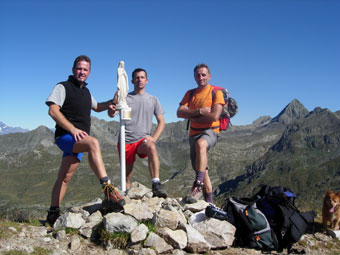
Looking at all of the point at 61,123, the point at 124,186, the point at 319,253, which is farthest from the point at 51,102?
the point at 319,253

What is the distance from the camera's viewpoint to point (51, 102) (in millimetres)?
6504

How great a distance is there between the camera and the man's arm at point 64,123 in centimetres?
639

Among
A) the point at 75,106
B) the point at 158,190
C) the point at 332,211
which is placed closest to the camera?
the point at 75,106

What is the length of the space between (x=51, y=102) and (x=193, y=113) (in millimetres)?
3723

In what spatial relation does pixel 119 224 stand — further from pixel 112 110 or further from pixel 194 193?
pixel 112 110

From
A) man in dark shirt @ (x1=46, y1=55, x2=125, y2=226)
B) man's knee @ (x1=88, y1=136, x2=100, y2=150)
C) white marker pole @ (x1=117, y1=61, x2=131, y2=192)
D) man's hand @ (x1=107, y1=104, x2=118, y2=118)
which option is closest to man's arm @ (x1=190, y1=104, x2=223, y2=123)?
white marker pole @ (x1=117, y1=61, x2=131, y2=192)

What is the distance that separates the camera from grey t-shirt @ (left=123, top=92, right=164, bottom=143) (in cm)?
834

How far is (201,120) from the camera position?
8.30 meters

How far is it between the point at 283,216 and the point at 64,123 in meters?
5.28

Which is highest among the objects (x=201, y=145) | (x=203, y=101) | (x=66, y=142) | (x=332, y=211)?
(x=203, y=101)

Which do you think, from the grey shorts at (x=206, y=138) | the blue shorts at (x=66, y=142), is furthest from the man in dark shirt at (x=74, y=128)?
the grey shorts at (x=206, y=138)

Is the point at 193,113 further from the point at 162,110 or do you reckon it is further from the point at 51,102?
the point at 51,102

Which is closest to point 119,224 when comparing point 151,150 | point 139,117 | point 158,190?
point 158,190

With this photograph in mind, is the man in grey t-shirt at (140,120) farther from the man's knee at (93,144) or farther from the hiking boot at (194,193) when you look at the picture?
the man's knee at (93,144)
